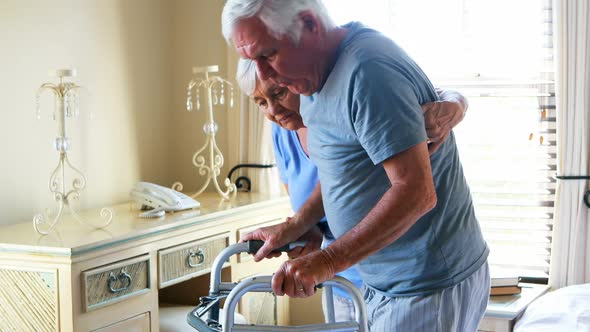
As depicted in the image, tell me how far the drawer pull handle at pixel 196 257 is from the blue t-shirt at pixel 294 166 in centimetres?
71

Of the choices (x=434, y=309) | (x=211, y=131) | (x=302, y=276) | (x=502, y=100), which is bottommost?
(x=434, y=309)

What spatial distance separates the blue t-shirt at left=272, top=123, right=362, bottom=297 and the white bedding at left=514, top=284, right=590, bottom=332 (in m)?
0.87

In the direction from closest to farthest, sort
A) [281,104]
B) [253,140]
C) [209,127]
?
[281,104] → [209,127] → [253,140]

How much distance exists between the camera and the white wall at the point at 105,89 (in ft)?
9.64

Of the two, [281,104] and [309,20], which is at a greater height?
[309,20]

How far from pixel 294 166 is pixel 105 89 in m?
1.37

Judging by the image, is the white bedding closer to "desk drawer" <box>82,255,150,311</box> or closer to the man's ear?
"desk drawer" <box>82,255,150,311</box>

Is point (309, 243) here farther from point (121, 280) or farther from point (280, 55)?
point (121, 280)

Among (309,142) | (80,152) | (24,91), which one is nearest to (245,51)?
(309,142)

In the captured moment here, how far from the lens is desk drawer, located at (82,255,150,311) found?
8.24 feet

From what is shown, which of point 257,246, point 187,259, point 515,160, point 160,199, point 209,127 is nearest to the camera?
point 257,246

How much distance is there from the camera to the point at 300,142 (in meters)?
2.32

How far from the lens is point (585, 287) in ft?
9.65

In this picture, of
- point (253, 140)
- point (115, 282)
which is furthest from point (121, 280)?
point (253, 140)
